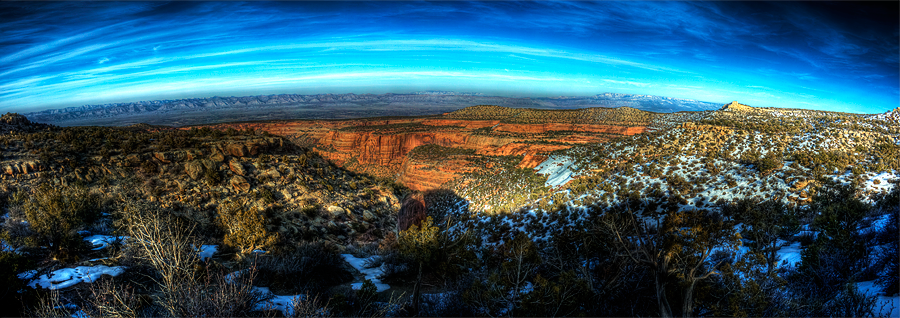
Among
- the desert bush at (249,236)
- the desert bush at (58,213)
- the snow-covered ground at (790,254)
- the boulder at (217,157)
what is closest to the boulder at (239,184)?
the boulder at (217,157)

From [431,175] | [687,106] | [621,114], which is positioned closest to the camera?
[431,175]

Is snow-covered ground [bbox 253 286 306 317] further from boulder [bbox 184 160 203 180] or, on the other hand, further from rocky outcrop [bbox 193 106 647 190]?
rocky outcrop [bbox 193 106 647 190]

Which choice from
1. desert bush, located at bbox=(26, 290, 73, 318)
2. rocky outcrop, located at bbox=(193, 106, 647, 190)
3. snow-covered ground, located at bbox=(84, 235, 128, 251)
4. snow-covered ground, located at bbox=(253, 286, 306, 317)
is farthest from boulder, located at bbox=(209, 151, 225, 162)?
rocky outcrop, located at bbox=(193, 106, 647, 190)

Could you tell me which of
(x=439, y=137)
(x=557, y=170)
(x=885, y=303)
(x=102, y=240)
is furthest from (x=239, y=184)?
(x=439, y=137)

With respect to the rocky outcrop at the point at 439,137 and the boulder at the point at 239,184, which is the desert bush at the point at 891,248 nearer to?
the boulder at the point at 239,184

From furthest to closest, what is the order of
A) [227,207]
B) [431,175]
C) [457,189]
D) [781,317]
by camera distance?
[431,175]
[457,189]
[227,207]
[781,317]

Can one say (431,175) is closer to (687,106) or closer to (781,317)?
(781,317)

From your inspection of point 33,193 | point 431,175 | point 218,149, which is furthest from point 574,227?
point 431,175
